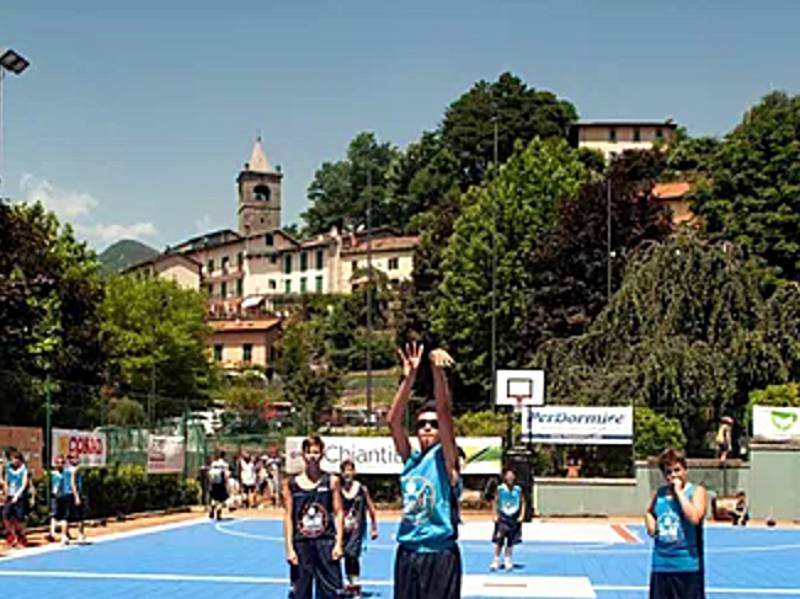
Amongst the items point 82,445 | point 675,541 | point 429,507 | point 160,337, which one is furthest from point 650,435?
point 160,337

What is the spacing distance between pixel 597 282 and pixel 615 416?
904 inches

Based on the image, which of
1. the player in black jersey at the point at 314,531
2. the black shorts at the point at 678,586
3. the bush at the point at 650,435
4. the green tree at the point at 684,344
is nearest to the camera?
→ the black shorts at the point at 678,586

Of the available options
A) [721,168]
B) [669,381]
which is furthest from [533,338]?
[669,381]

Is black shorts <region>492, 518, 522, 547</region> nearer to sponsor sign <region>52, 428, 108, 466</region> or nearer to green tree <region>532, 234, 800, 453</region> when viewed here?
sponsor sign <region>52, 428, 108, 466</region>

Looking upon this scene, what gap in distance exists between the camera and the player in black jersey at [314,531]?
11055 mm

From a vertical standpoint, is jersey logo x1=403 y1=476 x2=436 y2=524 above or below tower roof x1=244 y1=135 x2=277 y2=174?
below

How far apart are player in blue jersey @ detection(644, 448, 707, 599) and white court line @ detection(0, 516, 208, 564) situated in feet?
44.5

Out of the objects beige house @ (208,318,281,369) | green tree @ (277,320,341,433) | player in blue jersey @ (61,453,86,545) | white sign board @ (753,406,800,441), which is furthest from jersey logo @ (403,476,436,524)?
beige house @ (208,318,281,369)

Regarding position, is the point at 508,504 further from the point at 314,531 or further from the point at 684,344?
the point at 684,344

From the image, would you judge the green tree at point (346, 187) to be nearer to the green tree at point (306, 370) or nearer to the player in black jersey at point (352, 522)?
the green tree at point (306, 370)

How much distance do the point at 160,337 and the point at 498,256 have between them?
24.9 metres

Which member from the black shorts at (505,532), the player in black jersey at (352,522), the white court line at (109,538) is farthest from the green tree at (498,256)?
the player in black jersey at (352,522)

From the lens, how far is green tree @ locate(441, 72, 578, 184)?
102125 millimetres

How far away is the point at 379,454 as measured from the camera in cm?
3844
